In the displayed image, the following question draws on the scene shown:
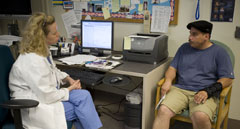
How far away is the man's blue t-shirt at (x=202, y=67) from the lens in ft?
5.88

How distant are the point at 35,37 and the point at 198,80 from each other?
134 cm

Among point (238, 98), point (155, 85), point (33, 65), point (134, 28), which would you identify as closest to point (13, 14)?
point (134, 28)

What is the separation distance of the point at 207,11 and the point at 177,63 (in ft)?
1.96

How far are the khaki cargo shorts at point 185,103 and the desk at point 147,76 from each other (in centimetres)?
16

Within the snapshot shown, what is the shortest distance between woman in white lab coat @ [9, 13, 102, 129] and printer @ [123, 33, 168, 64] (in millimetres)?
760

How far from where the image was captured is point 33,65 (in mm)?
1374

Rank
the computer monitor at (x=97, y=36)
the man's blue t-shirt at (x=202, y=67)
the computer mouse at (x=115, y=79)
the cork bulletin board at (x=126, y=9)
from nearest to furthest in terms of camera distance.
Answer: the man's blue t-shirt at (x=202, y=67)
the computer mouse at (x=115, y=79)
the cork bulletin board at (x=126, y=9)
the computer monitor at (x=97, y=36)

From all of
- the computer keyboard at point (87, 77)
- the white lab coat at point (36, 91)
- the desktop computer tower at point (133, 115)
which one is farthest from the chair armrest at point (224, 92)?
the white lab coat at point (36, 91)

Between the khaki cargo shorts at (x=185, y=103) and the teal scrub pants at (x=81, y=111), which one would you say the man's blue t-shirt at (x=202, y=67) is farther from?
the teal scrub pants at (x=81, y=111)

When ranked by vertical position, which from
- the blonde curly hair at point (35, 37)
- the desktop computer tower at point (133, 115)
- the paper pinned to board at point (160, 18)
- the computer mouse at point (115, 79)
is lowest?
the desktop computer tower at point (133, 115)

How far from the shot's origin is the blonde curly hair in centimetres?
146

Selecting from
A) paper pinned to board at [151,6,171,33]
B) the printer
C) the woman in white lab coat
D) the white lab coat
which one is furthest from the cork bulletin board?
the white lab coat

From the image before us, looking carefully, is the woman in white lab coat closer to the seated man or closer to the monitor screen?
the seated man

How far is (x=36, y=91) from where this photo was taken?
54.4 inches
